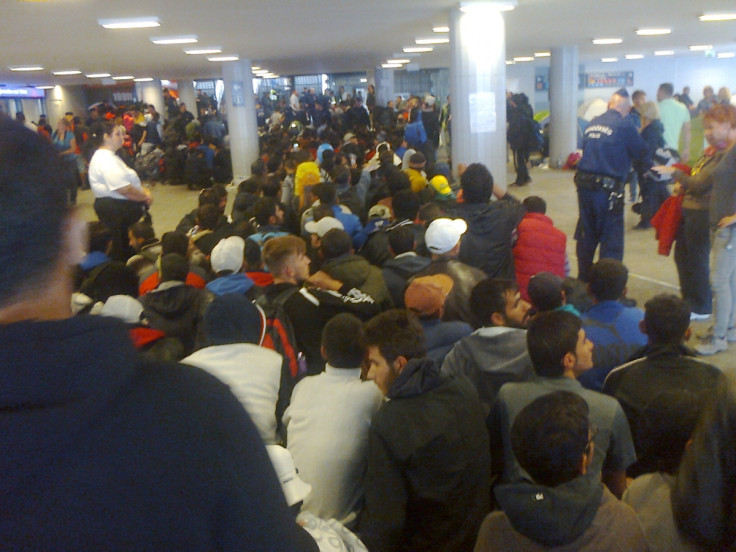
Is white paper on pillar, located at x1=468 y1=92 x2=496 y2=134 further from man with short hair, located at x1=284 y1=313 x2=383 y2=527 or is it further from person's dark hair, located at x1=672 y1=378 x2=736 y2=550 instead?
person's dark hair, located at x1=672 y1=378 x2=736 y2=550

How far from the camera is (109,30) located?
1007 cm

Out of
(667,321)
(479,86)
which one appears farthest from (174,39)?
(667,321)

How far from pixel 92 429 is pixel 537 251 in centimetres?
447

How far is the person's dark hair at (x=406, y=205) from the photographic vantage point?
569cm

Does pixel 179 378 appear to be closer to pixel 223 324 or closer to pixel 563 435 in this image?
pixel 563 435

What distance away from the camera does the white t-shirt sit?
22.2 ft

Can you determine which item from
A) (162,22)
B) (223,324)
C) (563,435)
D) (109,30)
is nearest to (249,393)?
(223,324)

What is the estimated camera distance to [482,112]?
9680 mm

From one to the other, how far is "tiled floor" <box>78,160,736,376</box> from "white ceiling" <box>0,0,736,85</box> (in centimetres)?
273

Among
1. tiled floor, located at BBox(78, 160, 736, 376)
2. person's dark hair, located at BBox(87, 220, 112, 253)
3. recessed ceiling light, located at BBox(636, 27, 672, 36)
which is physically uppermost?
recessed ceiling light, located at BBox(636, 27, 672, 36)

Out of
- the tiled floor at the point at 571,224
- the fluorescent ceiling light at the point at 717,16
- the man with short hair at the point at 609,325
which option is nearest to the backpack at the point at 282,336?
the tiled floor at the point at 571,224

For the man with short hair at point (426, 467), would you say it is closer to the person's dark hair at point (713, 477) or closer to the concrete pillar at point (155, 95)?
the person's dark hair at point (713, 477)

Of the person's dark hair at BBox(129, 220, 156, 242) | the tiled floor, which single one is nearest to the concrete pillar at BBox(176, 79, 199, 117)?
the tiled floor

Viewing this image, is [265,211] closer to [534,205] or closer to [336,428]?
[534,205]
